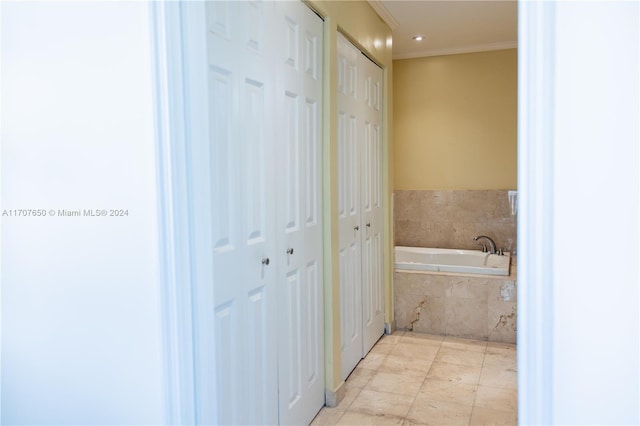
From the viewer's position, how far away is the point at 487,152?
4.65 metres

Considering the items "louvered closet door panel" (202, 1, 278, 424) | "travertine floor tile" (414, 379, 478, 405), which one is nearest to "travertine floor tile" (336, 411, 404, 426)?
"travertine floor tile" (414, 379, 478, 405)

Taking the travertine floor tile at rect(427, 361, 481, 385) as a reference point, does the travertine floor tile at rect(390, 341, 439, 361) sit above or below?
above

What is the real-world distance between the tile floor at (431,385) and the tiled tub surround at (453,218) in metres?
1.32

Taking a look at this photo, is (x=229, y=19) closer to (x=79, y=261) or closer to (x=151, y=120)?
(x=151, y=120)

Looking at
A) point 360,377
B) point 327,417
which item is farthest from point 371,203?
point 327,417

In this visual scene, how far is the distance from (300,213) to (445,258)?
273cm

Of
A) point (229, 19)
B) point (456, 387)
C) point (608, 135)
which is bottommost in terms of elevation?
point (456, 387)

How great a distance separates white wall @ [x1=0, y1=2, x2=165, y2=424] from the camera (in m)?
1.27

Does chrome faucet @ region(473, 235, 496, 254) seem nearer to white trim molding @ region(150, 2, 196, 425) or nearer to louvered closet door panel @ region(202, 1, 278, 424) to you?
louvered closet door panel @ region(202, 1, 278, 424)

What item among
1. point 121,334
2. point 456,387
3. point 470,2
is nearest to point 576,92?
point 121,334

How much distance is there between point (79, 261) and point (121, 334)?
24 cm

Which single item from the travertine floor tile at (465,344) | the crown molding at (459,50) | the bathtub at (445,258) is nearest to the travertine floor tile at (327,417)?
the travertine floor tile at (465,344)

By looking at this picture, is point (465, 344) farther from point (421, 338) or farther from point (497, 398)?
point (497, 398)

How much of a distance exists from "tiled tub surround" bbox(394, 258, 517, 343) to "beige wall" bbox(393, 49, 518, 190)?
1201 millimetres
